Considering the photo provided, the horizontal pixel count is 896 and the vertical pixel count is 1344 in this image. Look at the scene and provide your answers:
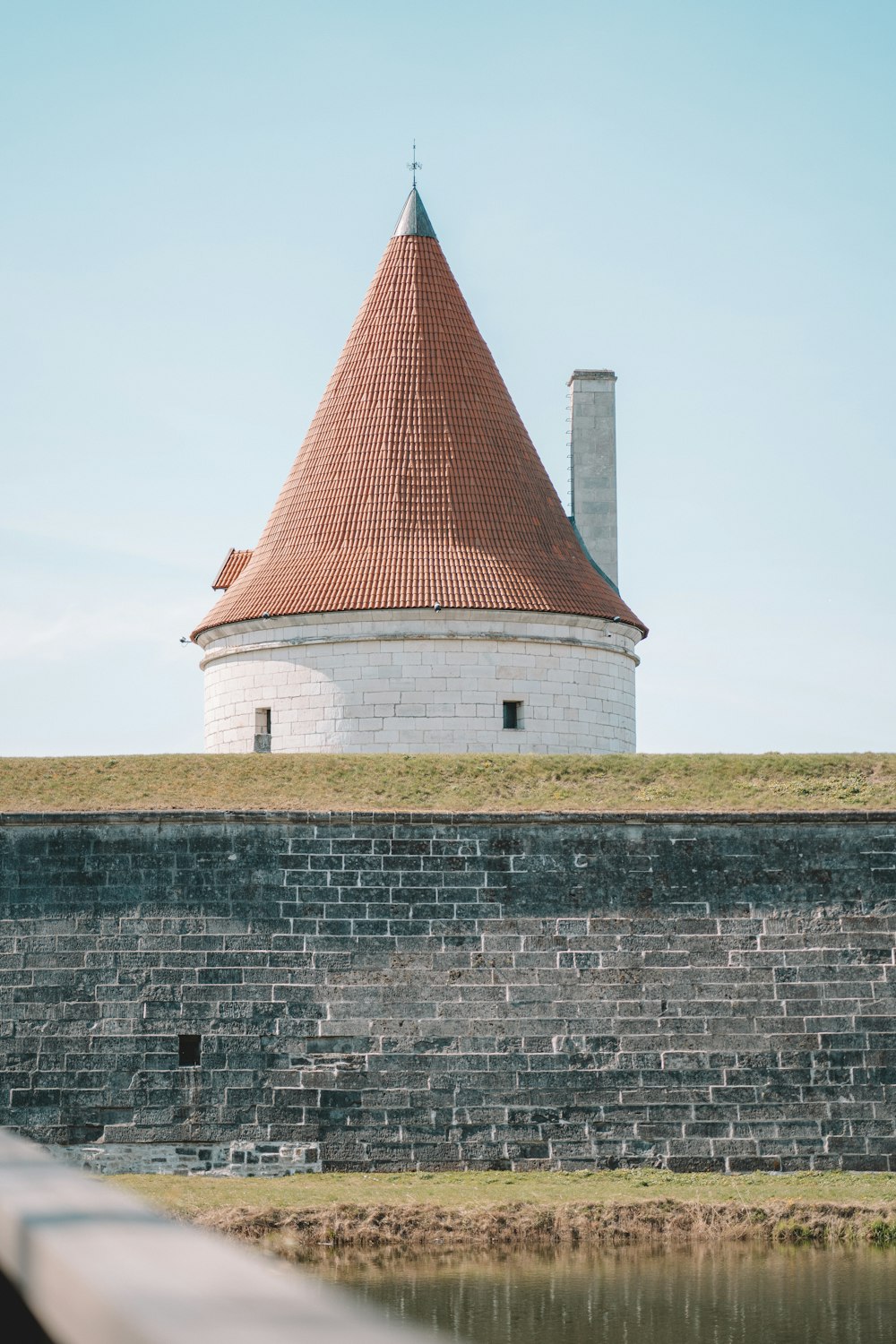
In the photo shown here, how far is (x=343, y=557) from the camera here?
Result: 759 inches

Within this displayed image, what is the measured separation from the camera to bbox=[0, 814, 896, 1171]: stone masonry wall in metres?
11.7

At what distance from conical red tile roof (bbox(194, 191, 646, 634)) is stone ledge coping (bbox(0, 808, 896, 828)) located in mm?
6042

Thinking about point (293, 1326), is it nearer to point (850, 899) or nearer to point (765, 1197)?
point (765, 1197)

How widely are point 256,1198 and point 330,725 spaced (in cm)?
833

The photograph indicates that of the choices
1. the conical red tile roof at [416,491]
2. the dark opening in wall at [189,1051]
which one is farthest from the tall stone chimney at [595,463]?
the dark opening in wall at [189,1051]

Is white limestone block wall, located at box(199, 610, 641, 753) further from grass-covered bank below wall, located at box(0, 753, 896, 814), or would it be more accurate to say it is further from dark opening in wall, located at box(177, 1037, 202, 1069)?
dark opening in wall, located at box(177, 1037, 202, 1069)

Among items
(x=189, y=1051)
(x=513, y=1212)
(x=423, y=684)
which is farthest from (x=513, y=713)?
(x=513, y=1212)

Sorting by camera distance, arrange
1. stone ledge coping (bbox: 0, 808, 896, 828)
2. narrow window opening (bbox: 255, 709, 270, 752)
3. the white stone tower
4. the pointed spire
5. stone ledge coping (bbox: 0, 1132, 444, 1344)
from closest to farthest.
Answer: stone ledge coping (bbox: 0, 1132, 444, 1344)
stone ledge coping (bbox: 0, 808, 896, 828)
the white stone tower
narrow window opening (bbox: 255, 709, 270, 752)
the pointed spire

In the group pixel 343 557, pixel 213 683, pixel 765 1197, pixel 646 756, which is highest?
pixel 343 557

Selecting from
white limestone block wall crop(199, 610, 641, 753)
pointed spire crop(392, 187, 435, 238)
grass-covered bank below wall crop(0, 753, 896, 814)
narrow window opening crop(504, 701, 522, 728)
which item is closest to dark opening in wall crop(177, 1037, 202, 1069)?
grass-covered bank below wall crop(0, 753, 896, 814)

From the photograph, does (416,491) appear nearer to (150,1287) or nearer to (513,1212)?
(513,1212)

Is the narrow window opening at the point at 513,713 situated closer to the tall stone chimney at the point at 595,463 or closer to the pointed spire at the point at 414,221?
the tall stone chimney at the point at 595,463

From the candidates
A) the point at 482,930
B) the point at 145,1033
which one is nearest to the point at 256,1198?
the point at 145,1033

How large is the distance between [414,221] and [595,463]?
4004 millimetres
